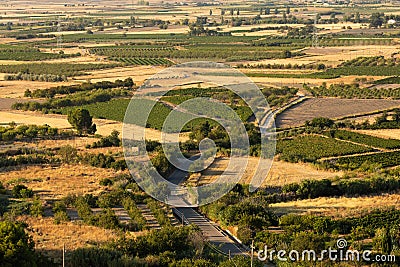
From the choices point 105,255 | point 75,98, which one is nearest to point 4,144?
point 75,98

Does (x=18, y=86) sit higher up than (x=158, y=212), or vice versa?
(x=158, y=212)

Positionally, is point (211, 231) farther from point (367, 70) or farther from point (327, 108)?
point (367, 70)

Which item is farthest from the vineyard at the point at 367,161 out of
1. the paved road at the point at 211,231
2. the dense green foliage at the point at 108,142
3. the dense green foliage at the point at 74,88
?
the dense green foliage at the point at 74,88

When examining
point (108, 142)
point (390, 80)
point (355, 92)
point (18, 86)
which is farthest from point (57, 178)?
point (390, 80)

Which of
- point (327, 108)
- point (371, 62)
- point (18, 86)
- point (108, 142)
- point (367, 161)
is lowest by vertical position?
point (371, 62)

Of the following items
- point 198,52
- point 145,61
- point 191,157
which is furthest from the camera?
point 198,52

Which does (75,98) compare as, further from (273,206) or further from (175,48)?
(175,48)

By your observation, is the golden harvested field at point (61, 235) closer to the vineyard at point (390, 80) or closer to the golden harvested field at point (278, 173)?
the golden harvested field at point (278, 173)
